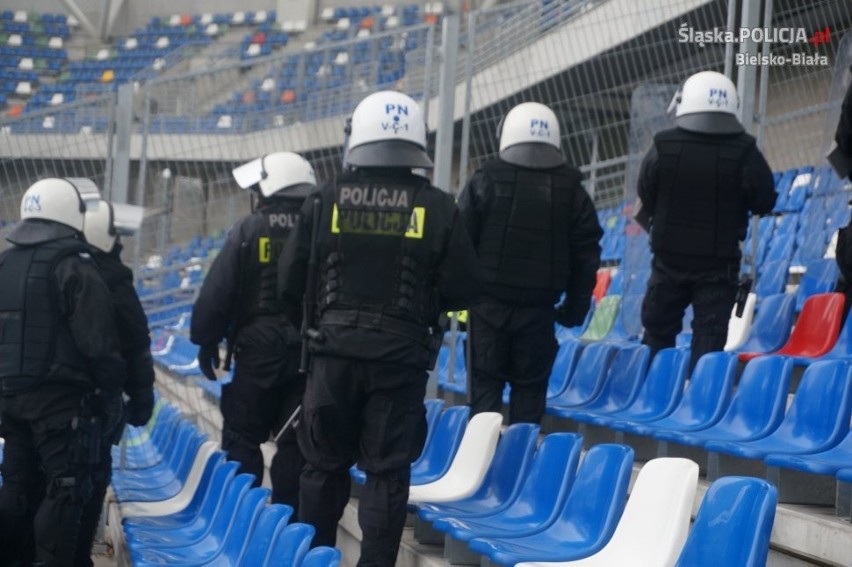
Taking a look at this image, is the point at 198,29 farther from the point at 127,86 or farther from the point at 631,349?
the point at 631,349

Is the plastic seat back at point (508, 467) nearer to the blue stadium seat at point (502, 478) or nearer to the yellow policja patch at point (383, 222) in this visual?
the blue stadium seat at point (502, 478)

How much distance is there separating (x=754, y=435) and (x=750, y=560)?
1729mm

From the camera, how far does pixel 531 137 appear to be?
5.82 meters

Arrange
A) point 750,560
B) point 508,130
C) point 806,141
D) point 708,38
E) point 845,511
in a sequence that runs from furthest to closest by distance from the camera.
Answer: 1. point 806,141
2. point 708,38
3. point 508,130
4. point 845,511
5. point 750,560

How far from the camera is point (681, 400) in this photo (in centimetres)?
541

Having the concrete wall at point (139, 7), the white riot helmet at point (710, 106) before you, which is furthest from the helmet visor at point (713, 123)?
the concrete wall at point (139, 7)

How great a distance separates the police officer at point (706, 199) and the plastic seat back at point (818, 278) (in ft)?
4.96

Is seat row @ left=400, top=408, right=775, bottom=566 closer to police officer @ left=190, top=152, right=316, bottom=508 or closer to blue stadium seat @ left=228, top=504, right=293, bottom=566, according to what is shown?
blue stadium seat @ left=228, top=504, right=293, bottom=566

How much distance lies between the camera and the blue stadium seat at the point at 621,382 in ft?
19.5

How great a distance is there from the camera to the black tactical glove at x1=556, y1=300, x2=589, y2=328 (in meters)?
5.89

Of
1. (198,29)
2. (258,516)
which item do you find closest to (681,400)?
(258,516)

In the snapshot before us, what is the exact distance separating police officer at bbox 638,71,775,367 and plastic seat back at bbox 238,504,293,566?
2.55 metres

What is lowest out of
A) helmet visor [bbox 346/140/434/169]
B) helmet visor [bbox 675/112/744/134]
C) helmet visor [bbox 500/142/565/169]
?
helmet visor [bbox 346/140/434/169]

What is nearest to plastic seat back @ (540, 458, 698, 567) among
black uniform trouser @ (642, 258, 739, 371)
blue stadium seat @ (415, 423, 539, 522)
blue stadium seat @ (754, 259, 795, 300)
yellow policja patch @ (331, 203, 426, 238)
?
blue stadium seat @ (415, 423, 539, 522)
